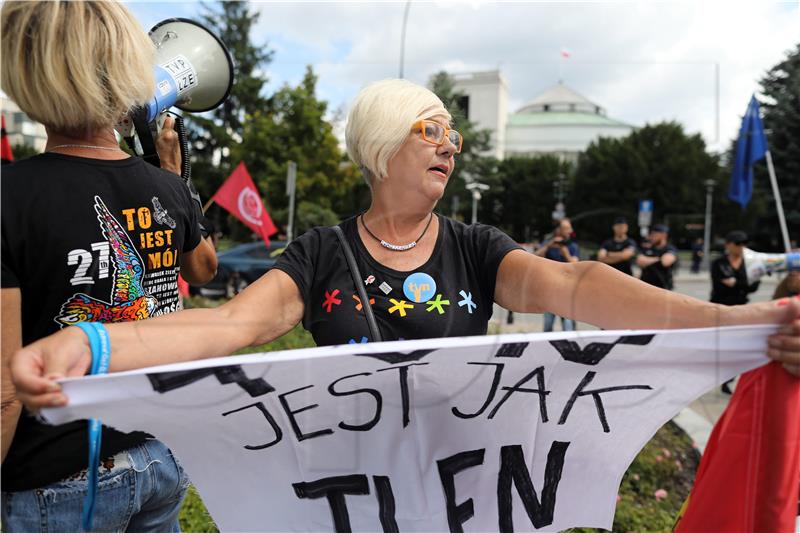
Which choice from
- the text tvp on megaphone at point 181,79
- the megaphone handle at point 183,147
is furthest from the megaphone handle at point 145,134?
the megaphone handle at point 183,147

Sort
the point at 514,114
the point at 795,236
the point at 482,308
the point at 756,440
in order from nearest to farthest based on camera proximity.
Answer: the point at 756,440, the point at 482,308, the point at 514,114, the point at 795,236

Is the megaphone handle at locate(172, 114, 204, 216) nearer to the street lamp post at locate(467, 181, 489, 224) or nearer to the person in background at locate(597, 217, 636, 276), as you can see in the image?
the street lamp post at locate(467, 181, 489, 224)

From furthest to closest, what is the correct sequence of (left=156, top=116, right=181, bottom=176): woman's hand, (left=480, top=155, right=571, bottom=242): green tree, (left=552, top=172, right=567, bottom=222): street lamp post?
(left=552, top=172, right=567, bottom=222): street lamp post → (left=480, top=155, right=571, bottom=242): green tree → (left=156, top=116, right=181, bottom=176): woman's hand

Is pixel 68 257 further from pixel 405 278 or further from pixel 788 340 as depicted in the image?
pixel 788 340

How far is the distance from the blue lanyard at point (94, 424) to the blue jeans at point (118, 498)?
0.06 feet

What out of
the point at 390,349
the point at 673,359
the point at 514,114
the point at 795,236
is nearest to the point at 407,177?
the point at 390,349

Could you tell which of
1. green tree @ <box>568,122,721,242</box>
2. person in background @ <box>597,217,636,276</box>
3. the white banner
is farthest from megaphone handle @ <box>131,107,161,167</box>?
green tree @ <box>568,122,721,242</box>

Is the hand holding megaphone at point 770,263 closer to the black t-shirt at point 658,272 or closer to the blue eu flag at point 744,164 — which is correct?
the black t-shirt at point 658,272

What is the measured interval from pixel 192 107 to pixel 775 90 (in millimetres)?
3665

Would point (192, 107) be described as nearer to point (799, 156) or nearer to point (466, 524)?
point (466, 524)

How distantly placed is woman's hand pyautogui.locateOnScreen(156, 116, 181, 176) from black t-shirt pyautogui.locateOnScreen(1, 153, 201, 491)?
0.43m

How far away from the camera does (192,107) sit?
183 centimetres

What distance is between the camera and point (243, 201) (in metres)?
6.06

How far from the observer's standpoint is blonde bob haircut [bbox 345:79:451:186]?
137cm
